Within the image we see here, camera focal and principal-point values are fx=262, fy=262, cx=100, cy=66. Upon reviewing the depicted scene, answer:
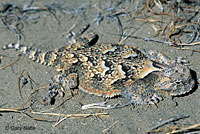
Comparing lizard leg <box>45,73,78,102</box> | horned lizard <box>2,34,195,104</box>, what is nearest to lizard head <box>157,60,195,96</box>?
horned lizard <box>2,34,195,104</box>

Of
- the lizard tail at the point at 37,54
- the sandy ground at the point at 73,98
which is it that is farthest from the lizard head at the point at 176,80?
the lizard tail at the point at 37,54

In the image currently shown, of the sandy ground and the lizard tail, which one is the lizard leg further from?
A: the lizard tail

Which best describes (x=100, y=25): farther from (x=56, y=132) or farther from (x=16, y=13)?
(x=56, y=132)

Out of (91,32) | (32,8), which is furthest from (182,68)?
(32,8)

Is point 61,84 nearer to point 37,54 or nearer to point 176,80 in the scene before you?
point 37,54

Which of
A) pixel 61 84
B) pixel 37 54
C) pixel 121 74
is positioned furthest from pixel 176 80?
pixel 37 54
